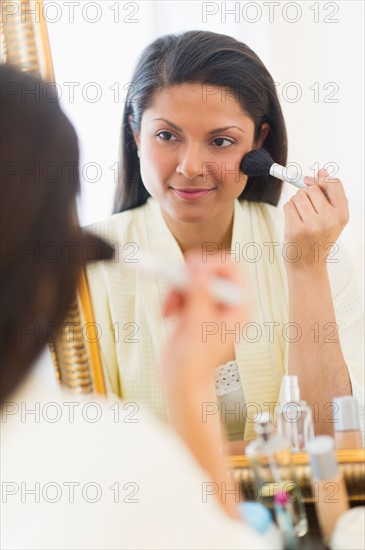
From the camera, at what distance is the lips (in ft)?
2.65

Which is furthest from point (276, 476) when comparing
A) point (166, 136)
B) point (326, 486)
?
point (166, 136)

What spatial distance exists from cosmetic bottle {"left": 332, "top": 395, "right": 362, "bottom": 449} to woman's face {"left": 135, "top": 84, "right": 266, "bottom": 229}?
217mm

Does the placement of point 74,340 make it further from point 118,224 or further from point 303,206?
point 303,206

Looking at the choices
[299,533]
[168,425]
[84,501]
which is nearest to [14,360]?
[84,501]

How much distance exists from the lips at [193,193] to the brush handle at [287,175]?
0.22 feet

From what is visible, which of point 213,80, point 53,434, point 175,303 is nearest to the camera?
point 53,434

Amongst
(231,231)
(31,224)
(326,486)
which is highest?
(31,224)

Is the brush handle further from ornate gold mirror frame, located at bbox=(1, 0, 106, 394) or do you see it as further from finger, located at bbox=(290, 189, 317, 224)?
ornate gold mirror frame, located at bbox=(1, 0, 106, 394)

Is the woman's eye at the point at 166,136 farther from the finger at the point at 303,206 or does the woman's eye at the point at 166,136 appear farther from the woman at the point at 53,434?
the woman at the point at 53,434

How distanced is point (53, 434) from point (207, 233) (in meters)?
0.38

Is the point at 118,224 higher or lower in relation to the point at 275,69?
lower

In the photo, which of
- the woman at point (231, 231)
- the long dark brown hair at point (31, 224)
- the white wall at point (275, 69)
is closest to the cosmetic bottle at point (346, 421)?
the woman at point (231, 231)

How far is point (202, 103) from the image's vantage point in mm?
785

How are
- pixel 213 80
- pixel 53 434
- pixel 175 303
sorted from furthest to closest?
1. pixel 213 80
2. pixel 175 303
3. pixel 53 434
